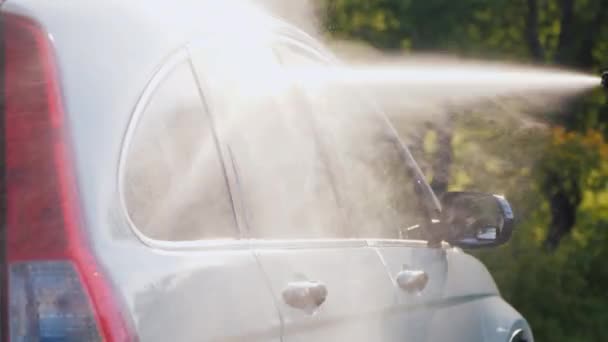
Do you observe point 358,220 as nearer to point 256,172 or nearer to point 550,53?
point 256,172

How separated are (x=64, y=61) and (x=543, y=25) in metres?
15.5

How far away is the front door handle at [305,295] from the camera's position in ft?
11.1

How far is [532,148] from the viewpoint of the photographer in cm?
1448

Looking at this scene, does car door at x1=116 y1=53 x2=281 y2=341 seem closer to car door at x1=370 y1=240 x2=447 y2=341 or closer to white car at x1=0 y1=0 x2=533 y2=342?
white car at x1=0 y1=0 x2=533 y2=342

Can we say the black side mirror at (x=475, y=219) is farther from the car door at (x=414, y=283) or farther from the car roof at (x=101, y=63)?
the car roof at (x=101, y=63)

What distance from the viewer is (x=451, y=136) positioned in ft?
44.6

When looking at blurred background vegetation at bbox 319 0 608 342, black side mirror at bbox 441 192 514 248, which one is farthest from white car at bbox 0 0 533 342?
blurred background vegetation at bbox 319 0 608 342

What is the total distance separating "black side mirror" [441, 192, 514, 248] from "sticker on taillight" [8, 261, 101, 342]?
7.60ft

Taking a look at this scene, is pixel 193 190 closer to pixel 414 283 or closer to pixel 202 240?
pixel 202 240

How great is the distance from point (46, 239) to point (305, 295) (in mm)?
921

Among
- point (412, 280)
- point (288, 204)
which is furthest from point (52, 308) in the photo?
point (412, 280)

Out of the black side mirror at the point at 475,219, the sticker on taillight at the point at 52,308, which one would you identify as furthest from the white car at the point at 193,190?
the black side mirror at the point at 475,219

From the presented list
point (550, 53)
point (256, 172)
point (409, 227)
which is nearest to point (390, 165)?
point (409, 227)

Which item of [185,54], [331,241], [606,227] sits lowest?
[606,227]
